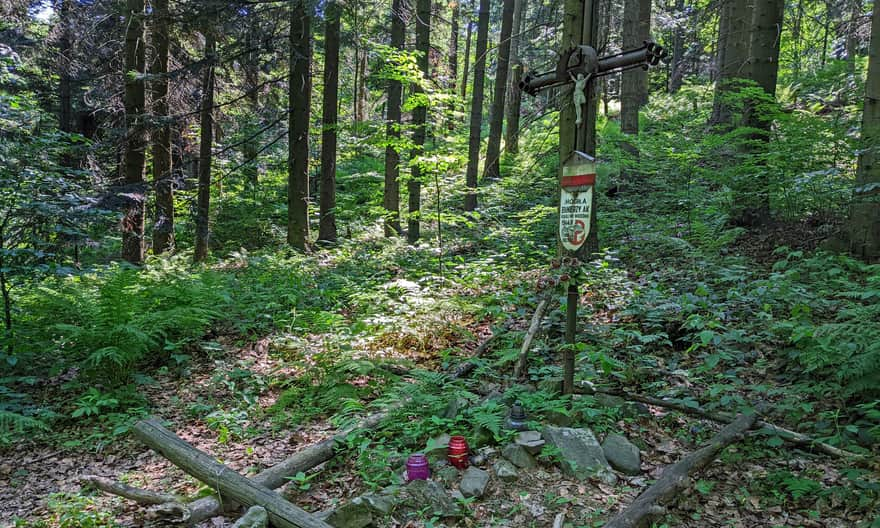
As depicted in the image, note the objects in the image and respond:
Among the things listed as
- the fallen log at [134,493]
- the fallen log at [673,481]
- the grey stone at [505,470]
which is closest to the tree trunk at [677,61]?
the fallen log at [673,481]

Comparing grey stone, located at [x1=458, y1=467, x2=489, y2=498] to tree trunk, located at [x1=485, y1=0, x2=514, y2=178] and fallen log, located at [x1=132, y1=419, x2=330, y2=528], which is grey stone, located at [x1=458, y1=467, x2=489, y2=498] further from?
tree trunk, located at [x1=485, y1=0, x2=514, y2=178]

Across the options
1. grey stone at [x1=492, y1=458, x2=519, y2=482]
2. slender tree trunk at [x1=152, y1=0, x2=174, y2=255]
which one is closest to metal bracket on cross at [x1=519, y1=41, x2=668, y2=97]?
grey stone at [x1=492, y1=458, x2=519, y2=482]

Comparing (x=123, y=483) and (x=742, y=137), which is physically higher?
(x=742, y=137)

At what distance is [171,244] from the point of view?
12656 millimetres

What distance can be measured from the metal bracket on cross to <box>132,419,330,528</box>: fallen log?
12.7 feet

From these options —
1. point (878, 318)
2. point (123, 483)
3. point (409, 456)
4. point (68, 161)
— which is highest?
point (68, 161)

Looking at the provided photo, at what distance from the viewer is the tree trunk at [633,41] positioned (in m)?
12.2

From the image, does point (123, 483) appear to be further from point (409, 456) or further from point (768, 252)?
point (768, 252)

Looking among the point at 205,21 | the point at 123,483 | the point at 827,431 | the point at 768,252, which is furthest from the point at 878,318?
the point at 205,21

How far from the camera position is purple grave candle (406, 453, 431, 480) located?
375cm

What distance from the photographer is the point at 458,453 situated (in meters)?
3.92

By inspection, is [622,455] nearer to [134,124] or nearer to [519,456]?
[519,456]

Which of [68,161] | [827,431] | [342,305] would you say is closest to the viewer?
[827,431]

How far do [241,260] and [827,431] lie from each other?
10.3m
